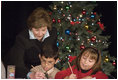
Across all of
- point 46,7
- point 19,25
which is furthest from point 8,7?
point 46,7

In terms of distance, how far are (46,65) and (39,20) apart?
0.97 m

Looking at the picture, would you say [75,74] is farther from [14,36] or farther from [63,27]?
[14,36]

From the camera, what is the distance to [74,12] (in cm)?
399

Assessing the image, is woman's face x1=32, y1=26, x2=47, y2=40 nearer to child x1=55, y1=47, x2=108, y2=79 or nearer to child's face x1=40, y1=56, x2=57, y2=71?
child's face x1=40, y1=56, x2=57, y2=71

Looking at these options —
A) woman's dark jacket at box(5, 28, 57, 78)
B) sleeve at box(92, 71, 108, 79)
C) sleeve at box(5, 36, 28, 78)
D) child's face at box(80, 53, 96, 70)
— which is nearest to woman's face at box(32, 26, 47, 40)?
woman's dark jacket at box(5, 28, 57, 78)

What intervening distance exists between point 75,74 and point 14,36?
5.06ft

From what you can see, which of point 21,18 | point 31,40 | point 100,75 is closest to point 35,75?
point 31,40

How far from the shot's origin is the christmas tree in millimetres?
3947

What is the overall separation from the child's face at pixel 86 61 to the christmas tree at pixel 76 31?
0.55 ft

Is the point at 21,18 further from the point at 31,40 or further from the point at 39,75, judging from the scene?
the point at 39,75

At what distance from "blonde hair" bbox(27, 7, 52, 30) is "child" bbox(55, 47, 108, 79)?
0.96m

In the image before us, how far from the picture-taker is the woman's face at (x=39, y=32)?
4.05m

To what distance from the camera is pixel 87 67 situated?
4039mm

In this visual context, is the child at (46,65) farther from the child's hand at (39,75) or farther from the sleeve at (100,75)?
the sleeve at (100,75)
